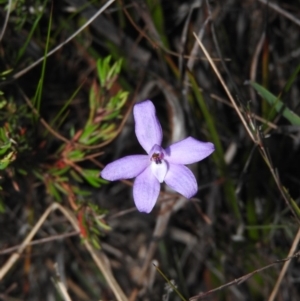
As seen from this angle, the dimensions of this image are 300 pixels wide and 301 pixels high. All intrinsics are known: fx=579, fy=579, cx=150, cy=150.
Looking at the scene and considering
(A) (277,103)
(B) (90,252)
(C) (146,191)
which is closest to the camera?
(C) (146,191)

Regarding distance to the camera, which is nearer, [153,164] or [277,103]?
[153,164]

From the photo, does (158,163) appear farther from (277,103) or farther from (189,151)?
(277,103)

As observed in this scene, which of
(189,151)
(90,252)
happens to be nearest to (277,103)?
(189,151)

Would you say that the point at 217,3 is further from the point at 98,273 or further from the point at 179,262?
the point at 98,273

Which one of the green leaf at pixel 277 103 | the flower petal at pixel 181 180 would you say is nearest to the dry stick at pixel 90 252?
the flower petal at pixel 181 180

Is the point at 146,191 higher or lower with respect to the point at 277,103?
higher

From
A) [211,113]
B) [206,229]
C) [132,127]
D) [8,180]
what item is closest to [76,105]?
[132,127]

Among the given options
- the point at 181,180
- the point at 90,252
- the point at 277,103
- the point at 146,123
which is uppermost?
the point at 146,123
